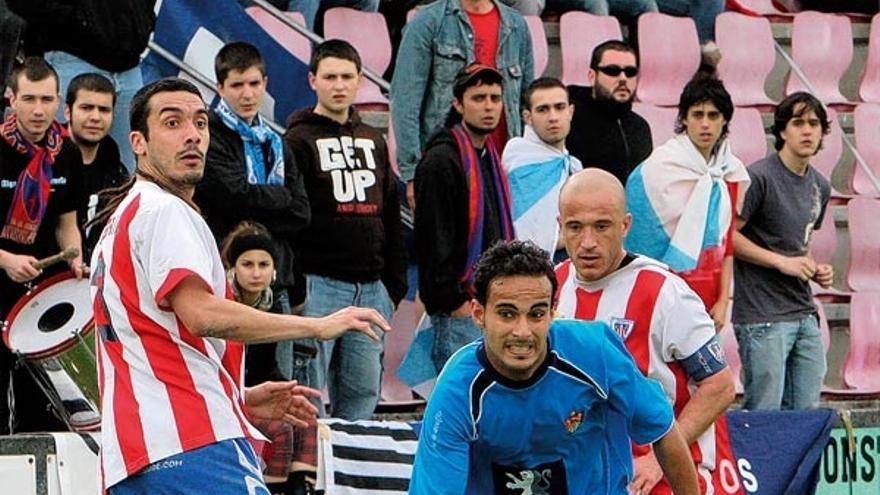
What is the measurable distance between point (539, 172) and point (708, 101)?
939 millimetres

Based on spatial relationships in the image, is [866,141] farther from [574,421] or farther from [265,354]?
[574,421]

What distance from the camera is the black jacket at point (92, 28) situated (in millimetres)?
9914

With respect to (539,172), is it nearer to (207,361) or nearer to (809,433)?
(809,433)

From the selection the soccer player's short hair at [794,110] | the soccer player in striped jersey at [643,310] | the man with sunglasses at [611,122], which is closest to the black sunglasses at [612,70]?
the man with sunglasses at [611,122]

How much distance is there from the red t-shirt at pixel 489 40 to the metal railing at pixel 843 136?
10.3ft

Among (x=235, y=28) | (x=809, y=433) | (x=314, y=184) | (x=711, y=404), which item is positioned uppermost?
(x=235, y=28)

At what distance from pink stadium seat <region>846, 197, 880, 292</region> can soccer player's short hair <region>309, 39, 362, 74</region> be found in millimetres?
4221

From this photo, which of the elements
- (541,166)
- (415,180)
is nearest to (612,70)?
(541,166)

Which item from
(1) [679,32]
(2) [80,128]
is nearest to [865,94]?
(1) [679,32]

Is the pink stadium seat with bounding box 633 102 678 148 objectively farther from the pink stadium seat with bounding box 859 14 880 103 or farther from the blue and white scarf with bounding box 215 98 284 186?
the blue and white scarf with bounding box 215 98 284 186

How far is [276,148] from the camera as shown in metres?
9.50

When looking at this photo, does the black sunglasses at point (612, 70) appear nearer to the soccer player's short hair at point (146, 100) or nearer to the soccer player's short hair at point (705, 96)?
the soccer player's short hair at point (705, 96)

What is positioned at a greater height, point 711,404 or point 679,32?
point 679,32

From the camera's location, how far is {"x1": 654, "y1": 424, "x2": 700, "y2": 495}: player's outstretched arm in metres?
6.26
